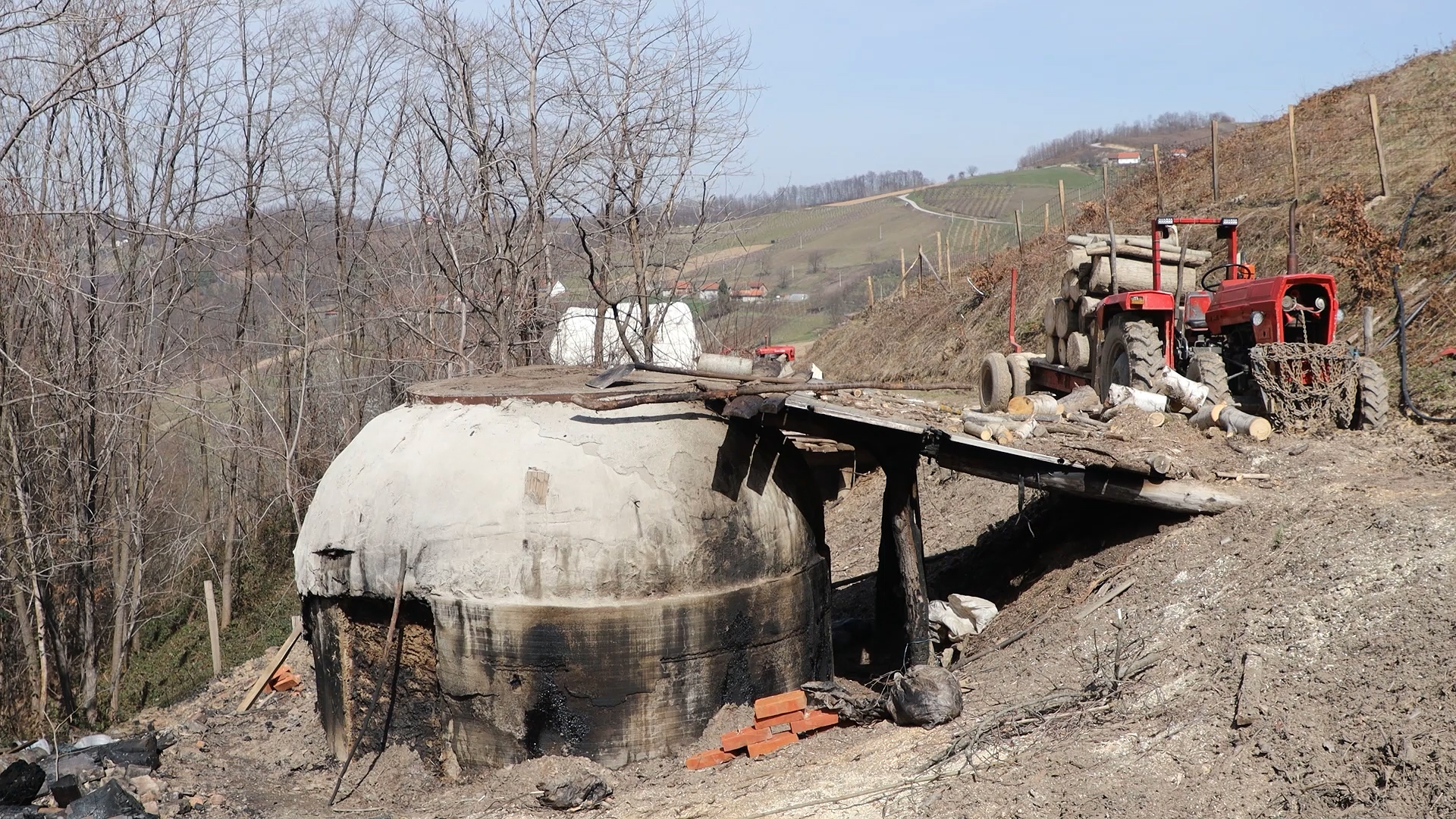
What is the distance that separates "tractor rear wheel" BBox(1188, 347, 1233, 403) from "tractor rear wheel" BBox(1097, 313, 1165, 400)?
36cm

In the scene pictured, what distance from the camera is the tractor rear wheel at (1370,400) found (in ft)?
31.8

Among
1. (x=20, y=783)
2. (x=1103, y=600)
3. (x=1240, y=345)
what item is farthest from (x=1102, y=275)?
(x=20, y=783)

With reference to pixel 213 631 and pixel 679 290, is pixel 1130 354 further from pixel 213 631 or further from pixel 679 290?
pixel 213 631

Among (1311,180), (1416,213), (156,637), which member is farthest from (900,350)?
(156,637)

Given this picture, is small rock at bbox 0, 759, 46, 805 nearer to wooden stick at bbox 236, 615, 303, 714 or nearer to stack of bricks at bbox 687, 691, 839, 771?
wooden stick at bbox 236, 615, 303, 714

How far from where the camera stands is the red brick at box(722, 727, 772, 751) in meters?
7.44

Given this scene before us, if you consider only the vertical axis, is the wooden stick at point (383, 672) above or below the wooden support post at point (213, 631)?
above

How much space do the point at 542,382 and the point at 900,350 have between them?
19778 millimetres

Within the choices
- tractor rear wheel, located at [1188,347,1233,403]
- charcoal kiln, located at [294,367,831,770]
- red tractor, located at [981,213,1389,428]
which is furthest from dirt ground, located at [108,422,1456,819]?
tractor rear wheel, located at [1188,347,1233,403]

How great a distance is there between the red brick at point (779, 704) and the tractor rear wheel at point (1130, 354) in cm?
536

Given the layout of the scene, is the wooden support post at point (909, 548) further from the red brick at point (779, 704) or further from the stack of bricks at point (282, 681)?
the stack of bricks at point (282, 681)

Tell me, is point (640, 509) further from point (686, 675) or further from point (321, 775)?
point (321, 775)

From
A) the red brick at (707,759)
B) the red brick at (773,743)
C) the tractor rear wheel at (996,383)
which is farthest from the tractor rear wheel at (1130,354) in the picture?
the red brick at (707,759)

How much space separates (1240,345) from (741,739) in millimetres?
6942
